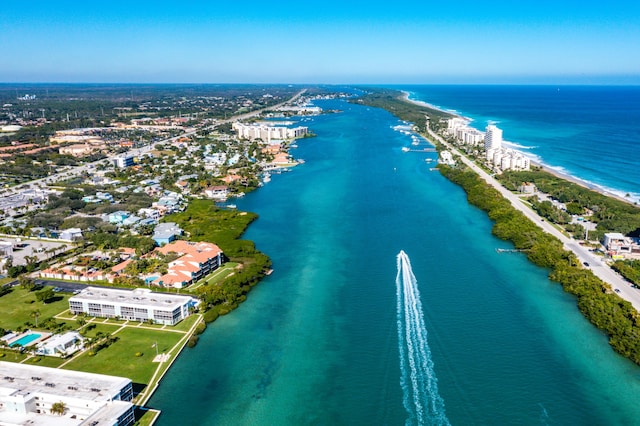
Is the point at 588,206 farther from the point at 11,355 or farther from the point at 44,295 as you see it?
the point at 11,355

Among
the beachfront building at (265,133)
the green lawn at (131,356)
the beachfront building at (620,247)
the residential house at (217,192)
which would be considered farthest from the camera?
the beachfront building at (265,133)

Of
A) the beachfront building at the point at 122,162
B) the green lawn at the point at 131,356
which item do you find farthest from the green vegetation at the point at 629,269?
the beachfront building at the point at 122,162

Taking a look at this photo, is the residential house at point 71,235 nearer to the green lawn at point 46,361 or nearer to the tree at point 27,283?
the tree at point 27,283

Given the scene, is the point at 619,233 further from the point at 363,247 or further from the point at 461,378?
the point at 461,378

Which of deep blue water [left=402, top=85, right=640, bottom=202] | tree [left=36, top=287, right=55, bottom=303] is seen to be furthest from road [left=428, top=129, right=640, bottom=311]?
tree [left=36, top=287, right=55, bottom=303]

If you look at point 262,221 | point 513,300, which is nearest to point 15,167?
point 262,221

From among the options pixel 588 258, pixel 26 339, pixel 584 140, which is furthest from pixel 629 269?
pixel 584 140
